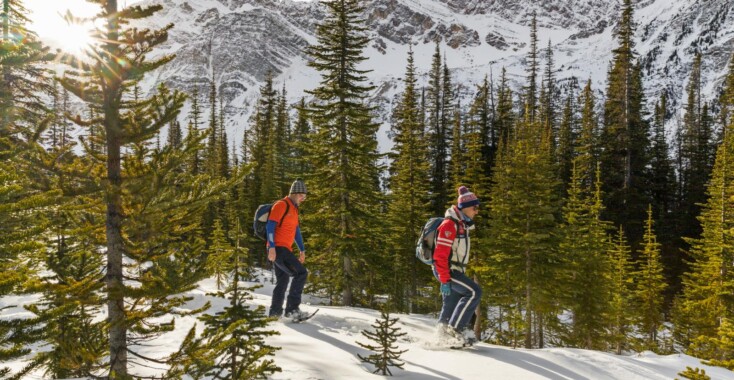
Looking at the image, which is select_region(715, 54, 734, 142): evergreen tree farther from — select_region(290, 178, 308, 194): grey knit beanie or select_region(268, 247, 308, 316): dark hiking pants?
select_region(268, 247, 308, 316): dark hiking pants

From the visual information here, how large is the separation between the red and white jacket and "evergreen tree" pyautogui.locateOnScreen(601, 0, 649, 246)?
3527cm

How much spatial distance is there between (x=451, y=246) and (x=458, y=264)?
40 centimetres

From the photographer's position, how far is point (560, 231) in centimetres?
1553

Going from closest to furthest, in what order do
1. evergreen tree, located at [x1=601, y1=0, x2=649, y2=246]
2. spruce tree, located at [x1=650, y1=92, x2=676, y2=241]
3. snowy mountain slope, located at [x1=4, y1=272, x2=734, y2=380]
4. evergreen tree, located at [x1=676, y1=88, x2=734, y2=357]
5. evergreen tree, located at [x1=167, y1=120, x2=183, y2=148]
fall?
evergreen tree, located at [x1=167, y1=120, x2=183, y2=148] < snowy mountain slope, located at [x1=4, y1=272, x2=734, y2=380] < evergreen tree, located at [x1=676, y1=88, x2=734, y2=357] < evergreen tree, located at [x1=601, y1=0, x2=649, y2=246] < spruce tree, located at [x1=650, y1=92, x2=676, y2=241]

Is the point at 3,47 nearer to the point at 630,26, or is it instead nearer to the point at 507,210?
the point at 507,210

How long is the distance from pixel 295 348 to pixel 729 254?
24.0 m

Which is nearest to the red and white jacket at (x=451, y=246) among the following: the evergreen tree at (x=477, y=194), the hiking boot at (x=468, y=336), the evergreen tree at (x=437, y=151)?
the hiking boot at (x=468, y=336)

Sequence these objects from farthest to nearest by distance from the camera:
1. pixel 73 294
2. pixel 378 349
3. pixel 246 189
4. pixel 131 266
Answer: pixel 246 189 → pixel 378 349 → pixel 131 266 → pixel 73 294

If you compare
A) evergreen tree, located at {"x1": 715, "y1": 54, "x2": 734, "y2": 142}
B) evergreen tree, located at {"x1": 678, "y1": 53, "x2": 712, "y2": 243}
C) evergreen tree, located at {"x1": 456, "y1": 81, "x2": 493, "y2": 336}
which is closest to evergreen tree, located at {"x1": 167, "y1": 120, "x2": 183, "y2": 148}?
evergreen tree, located at {"x1": 456, "y1": 81, "x2": 493, "y2": 336}

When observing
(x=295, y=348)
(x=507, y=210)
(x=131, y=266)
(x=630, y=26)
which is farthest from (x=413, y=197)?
(x=630, y=26)

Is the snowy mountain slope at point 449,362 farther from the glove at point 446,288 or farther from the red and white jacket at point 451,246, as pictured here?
the red and white jacket at point 451,246

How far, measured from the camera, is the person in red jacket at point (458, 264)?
279 inches

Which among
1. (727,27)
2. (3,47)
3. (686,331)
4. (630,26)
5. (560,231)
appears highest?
(727,27)

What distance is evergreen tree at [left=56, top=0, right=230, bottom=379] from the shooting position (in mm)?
4027
